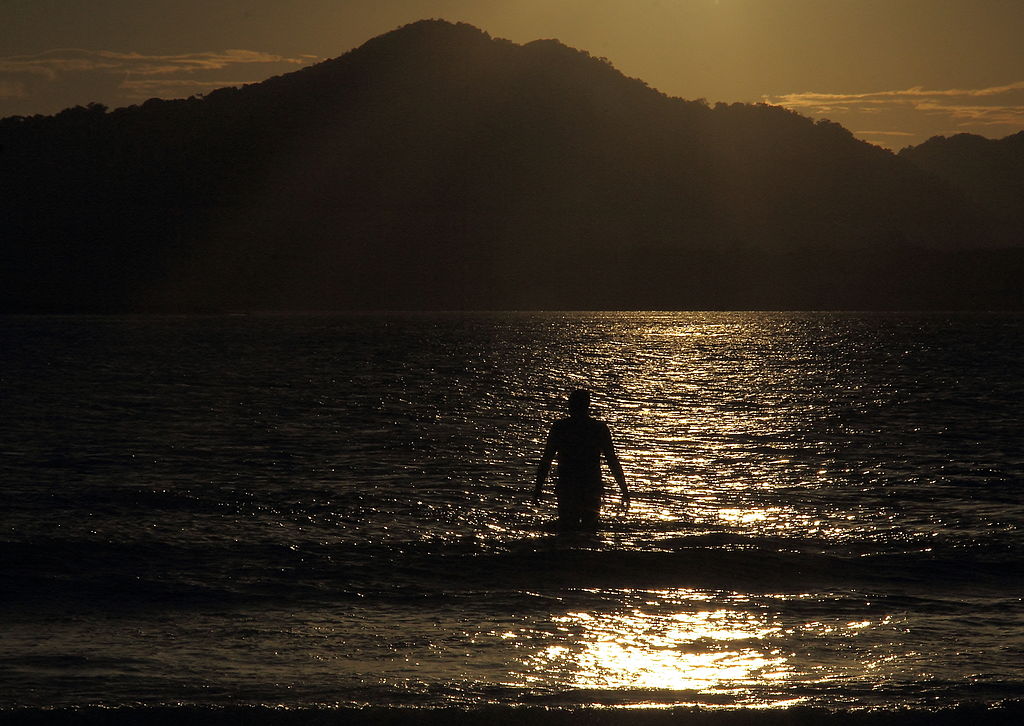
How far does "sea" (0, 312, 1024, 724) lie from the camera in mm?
8016

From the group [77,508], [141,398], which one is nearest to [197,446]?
[77,508]

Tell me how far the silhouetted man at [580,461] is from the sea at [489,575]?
540 mm

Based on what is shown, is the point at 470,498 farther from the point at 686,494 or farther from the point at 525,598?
the point at 525,598

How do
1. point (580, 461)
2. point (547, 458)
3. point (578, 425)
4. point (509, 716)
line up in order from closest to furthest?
point (509, 716), point (578, 425), point (580, 461), point (547, 458)

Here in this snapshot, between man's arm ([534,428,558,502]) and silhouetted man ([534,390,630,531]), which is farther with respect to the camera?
man's arm ([534,428,558,502])

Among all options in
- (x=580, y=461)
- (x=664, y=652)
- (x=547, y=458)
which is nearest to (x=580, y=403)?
(x=580, y=461)

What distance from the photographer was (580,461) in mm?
13539

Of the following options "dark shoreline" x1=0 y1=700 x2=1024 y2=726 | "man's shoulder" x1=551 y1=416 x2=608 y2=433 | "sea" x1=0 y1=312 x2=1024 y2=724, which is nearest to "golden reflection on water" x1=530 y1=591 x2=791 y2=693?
"sea" x1=0 y1=312 x2=1024 y2=724

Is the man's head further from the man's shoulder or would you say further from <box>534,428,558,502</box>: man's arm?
<box>534,428,558,502</box>: man's arm

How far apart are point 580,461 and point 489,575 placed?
1718 mm

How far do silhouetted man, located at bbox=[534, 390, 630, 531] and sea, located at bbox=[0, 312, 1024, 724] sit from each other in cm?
54

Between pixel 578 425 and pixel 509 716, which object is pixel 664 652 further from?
pixel 578 425

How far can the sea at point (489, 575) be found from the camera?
26.3ft

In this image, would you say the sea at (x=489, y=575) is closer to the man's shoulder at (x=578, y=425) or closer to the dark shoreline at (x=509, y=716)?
the dark shoreline at (x=509, y=716)
